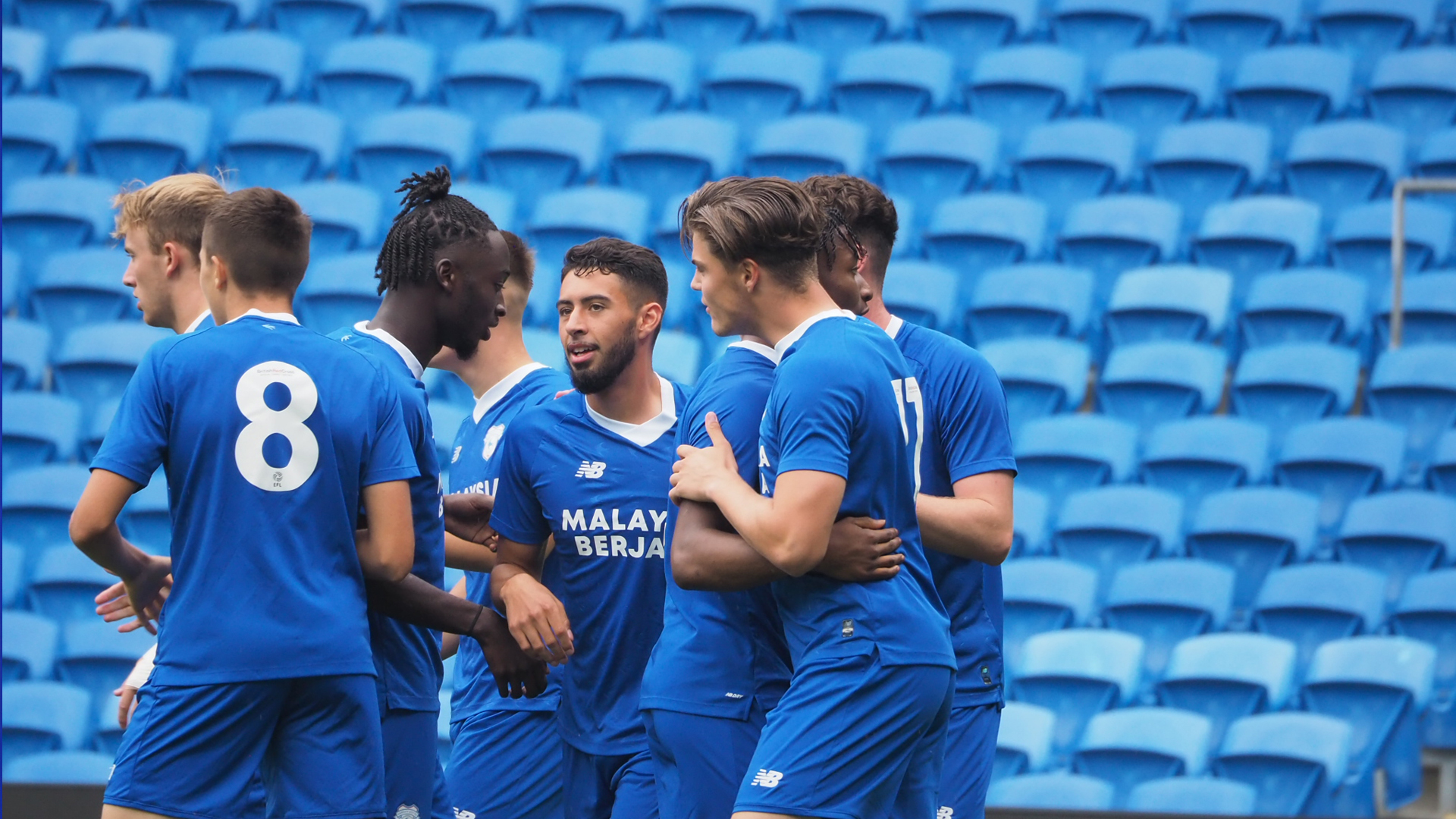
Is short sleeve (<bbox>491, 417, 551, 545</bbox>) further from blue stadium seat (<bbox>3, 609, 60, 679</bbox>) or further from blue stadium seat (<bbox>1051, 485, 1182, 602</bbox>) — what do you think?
blue stadium seat (<bbox>3, 609, 60, 679</bbox>)

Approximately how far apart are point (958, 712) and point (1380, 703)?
12.7 feet

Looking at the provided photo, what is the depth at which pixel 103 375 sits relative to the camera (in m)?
8.76

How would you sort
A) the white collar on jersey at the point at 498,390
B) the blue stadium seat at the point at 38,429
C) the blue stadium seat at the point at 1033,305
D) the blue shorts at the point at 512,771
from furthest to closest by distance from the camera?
the blue stadium seat at the point at 1033,305, the blue stadium seat at the point at 38,429, the white collar on jersey at the point at 498,390, the blue shorts at the point at 512,771

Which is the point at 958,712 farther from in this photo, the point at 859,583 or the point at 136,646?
the point at 136,646

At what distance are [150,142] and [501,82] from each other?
8.27ft

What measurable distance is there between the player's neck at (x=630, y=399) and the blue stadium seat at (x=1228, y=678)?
3.83 meters

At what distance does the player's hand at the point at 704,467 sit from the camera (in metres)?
3.13

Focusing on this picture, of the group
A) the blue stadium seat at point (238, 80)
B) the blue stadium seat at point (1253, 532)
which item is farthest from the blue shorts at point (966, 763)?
the blue stadium seat at point (238, 80)

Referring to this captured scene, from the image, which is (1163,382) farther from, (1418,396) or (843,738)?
(843,738)

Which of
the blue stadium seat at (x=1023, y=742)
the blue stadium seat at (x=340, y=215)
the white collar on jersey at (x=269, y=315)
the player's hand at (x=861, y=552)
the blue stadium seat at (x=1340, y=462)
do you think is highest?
the blue stadium seat at (x=340, y=215)

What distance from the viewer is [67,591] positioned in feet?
25.5

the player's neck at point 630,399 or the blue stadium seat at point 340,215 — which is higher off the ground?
the blue stadium seat at point 340,215

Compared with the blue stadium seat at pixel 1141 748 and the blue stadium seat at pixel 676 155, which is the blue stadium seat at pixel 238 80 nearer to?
the blue stadium seat at pixel 676 155

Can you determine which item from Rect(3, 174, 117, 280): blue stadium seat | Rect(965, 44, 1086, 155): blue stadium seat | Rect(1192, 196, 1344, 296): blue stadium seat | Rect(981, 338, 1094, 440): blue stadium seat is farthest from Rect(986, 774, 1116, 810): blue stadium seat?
Rect(3, 174, 117, 280): blue stadium seat
